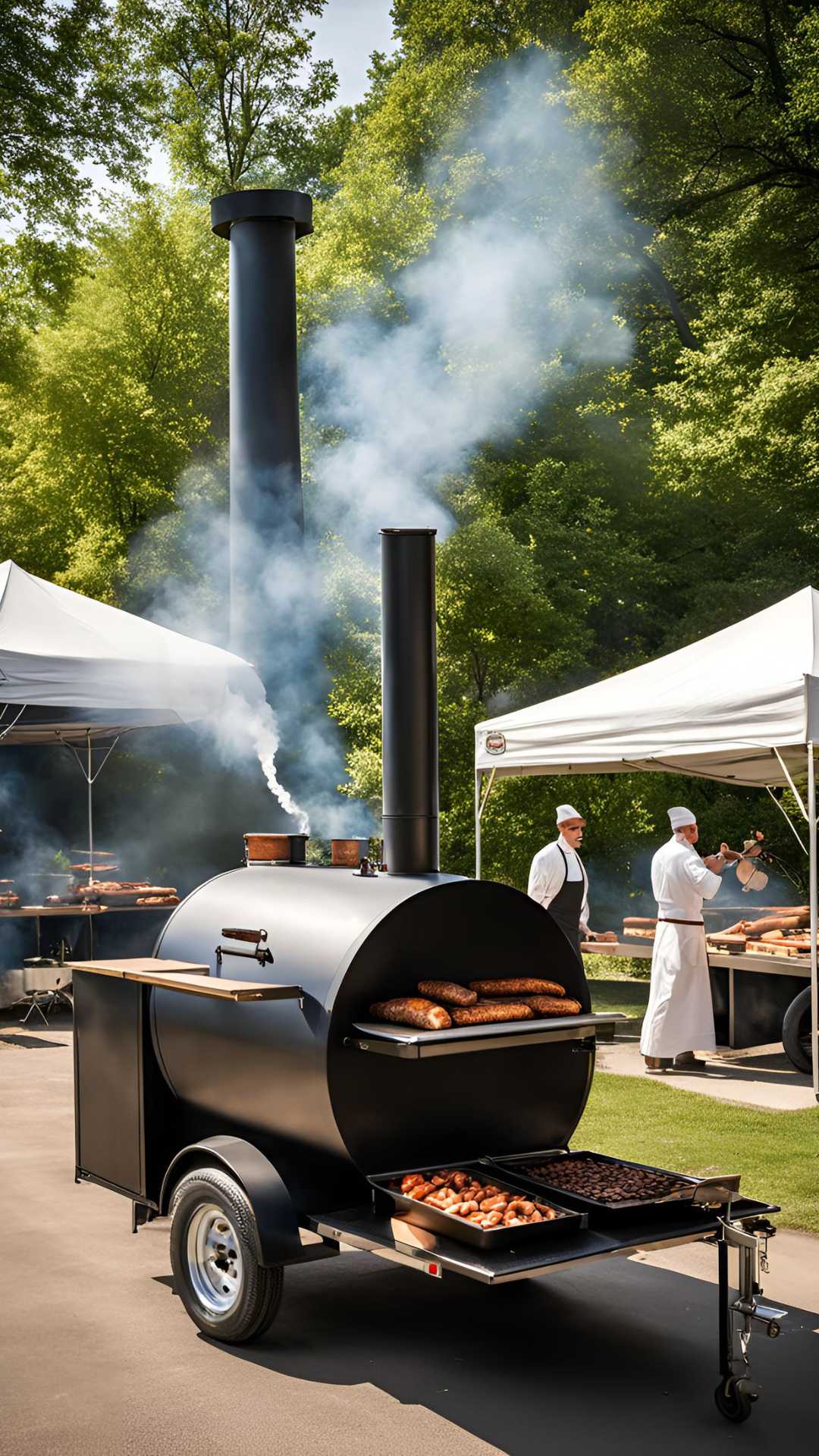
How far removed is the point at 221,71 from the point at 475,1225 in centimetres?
2894

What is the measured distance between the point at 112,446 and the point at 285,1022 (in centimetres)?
2119

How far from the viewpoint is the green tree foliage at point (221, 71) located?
2862cm

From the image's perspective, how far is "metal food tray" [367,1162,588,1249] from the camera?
12.9 ft

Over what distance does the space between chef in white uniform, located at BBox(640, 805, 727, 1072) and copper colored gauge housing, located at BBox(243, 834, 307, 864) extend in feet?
12.8

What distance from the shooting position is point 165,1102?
5.34 meters

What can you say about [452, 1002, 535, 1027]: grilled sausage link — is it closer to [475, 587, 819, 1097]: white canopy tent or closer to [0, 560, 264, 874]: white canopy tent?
[475, 587, 819, 1097]: white canopy tent

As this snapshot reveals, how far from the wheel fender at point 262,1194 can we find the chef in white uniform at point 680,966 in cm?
493

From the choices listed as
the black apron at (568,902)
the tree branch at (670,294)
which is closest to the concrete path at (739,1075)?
the black apron at (568,902)

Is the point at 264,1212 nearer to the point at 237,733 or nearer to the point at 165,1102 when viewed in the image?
the point at 165,1102

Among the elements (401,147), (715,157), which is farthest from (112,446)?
(715,157)

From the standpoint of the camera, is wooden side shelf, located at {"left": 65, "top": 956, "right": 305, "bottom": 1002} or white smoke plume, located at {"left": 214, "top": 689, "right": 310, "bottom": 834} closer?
wooden side shelf, located at {"left": 65, "top": 956, "right": 305, "bottom": 1002}

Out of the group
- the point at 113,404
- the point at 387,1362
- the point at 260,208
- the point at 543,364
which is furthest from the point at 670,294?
the point at 387,1362

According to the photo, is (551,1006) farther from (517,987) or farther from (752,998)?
(752,998)

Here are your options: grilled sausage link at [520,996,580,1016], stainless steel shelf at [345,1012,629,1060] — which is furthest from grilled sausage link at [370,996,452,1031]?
grilled sausage link at [520,996,580,1016]
